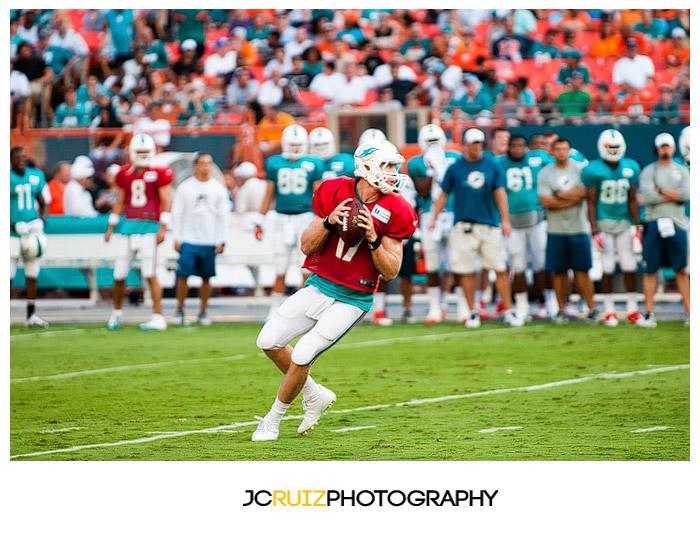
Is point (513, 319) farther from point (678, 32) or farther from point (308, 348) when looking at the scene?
point (678, 32)

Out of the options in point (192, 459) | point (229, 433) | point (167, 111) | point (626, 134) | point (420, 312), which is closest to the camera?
point (192, 459)

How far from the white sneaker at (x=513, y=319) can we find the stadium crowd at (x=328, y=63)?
353cm

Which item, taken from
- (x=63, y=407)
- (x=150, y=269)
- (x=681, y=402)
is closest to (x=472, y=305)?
(x=150, y=269)

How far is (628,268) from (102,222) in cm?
628

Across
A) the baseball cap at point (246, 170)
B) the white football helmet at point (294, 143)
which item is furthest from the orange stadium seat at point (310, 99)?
the white football helmet at point (294, 143)

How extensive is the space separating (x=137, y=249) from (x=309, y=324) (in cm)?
562

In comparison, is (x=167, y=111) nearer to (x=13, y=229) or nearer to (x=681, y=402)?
(x=13, y=229)

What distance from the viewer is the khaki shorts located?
10498mm

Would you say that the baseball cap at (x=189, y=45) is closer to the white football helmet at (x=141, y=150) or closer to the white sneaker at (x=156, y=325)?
the white football helmet at (x=141, y=150)

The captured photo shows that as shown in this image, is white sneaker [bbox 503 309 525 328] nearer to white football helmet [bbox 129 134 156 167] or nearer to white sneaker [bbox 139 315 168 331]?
white sneaker [bbox 139 315 168 331]

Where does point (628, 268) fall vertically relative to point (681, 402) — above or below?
above

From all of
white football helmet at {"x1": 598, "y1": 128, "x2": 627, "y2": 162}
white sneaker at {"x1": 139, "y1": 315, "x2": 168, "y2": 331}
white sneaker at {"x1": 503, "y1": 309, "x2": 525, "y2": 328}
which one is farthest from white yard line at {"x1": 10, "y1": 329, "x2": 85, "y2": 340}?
white football helmet at {"x1": 598, "y1": 128, "x2": 627, "y2": 162}

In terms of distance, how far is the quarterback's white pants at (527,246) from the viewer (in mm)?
10914

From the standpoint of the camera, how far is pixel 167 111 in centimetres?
1531
